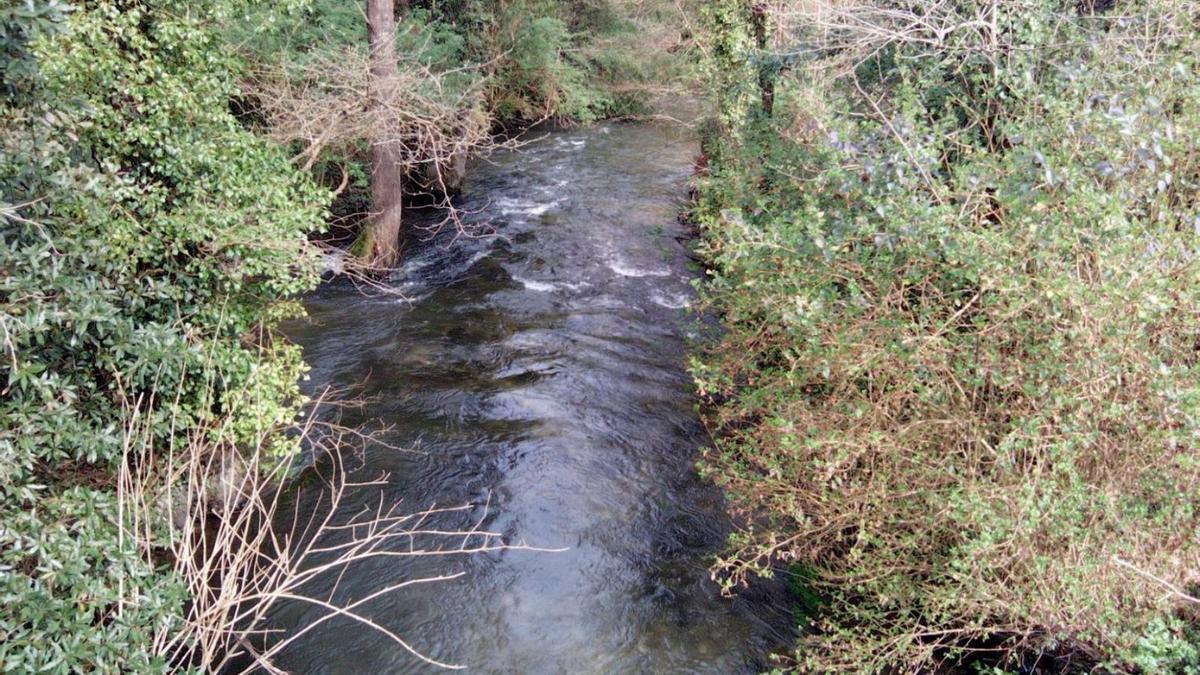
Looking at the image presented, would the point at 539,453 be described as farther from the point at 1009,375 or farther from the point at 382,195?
the point at 382,195

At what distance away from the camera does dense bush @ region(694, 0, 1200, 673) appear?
438cm

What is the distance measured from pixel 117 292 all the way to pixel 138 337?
1.38 feet

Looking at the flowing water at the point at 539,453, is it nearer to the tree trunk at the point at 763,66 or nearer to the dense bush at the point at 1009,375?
the dense bush at the point at 1009,375

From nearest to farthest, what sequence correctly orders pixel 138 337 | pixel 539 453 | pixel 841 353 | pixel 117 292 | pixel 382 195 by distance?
pixel 841 353 < pixel 138 337 < pixel 117 292 < pixel 539 453 < pixel 382 195

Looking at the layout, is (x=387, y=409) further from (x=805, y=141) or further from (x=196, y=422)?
(x=805, y=141)

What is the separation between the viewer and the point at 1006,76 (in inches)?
217

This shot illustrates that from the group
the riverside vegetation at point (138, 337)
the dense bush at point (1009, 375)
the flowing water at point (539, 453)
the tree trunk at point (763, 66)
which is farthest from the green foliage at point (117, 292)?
the tree trunk at point (763, 66)

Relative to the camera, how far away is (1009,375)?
15.4 ft

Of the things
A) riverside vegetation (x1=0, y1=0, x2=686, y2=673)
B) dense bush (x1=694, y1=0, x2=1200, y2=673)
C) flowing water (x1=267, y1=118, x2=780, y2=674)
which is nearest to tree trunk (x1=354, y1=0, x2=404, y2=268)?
flowing water (x1=267, y1=118, x2=780, y2=674)

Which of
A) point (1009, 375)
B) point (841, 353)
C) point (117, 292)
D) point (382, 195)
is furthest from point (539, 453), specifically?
point (382, 195)

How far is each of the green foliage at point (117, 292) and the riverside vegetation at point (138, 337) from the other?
0.06 feet

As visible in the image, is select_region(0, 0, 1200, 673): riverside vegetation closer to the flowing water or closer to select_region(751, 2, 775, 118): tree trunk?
the flowing water

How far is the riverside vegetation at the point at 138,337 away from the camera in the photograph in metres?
4.06

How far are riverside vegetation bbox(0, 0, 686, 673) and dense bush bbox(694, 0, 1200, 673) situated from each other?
334 cm
